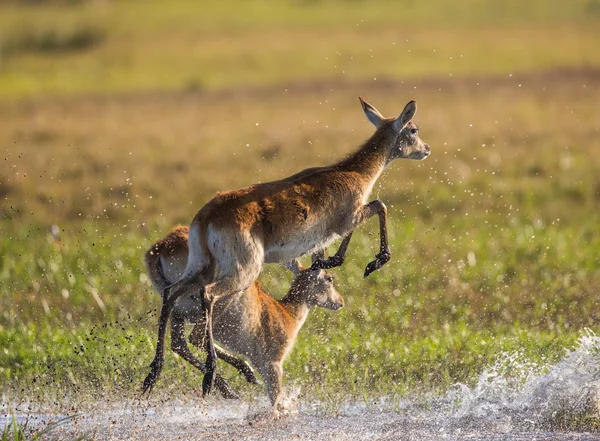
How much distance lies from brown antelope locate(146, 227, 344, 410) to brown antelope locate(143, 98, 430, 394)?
363 millimetres

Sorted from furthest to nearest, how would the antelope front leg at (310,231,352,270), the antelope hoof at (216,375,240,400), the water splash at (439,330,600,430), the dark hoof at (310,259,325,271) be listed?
the antelope hoof at (216,375,240,400) → the dark hoof at (310,259,325,271) → the antelope front leg at (310,231,352,270) → the water splash at (439,330,600,430)

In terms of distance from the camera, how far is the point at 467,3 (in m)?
35.2

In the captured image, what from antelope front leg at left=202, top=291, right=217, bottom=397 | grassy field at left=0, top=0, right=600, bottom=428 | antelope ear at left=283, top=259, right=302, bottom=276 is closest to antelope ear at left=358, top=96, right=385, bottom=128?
antelope ear at left=283, top=259, right=302, bottom=276

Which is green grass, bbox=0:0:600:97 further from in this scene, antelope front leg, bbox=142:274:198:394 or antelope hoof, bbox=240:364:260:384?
antelope front leg, bbox=142:274:198:394

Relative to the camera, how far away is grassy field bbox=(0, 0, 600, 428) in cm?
818

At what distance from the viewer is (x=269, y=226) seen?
21.3 feet

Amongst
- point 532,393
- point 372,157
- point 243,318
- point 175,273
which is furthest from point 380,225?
point 532,393

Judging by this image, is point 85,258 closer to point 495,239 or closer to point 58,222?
point 58,222

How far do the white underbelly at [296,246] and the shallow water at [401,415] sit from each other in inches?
39.4

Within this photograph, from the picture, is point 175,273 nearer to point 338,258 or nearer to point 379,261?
point 338,258

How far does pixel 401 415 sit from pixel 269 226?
4.70 feet

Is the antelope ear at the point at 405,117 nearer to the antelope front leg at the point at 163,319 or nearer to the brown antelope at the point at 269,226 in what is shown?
the brown antelope at the point at 269,226

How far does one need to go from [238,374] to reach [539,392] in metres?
2.02

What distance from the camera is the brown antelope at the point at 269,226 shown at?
6.33m
